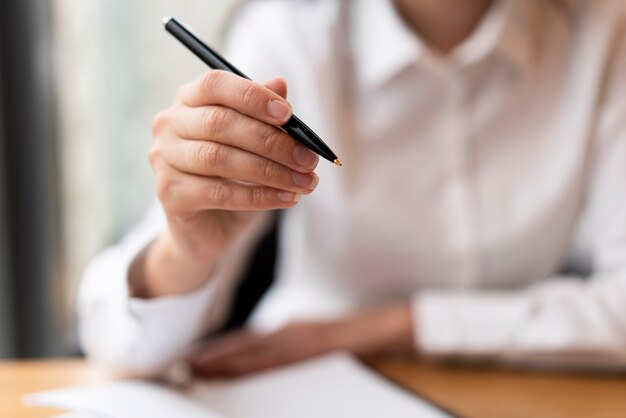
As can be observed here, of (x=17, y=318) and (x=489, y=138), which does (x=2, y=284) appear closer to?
(x=17, y=318)

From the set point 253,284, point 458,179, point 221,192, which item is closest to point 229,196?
point 221,192

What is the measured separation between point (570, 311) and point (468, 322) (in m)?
0.11

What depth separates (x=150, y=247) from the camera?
70 centimetres

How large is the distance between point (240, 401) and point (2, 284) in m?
1.19

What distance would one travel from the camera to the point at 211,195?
0.53 meters

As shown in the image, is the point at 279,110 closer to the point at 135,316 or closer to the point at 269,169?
the point at 269,169

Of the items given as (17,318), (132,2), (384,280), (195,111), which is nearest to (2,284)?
(17,318)

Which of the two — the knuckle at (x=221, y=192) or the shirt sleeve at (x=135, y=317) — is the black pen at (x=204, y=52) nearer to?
the knuckle at (x=221, y=192)

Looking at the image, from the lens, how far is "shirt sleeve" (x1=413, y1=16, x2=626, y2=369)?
0.74 meters

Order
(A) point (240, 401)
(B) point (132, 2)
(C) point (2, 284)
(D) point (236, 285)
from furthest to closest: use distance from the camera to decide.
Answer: (B) point (132, 2) → (C) point (2, 284) → (D) point (236, 285) → (A) point (240, 401)

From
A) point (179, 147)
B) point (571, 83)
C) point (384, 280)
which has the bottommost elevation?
point (384, 280)

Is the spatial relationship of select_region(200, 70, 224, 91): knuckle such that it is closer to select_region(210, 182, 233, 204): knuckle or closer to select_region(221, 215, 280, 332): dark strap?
select_region(210, 182, 233, 204): knuckle

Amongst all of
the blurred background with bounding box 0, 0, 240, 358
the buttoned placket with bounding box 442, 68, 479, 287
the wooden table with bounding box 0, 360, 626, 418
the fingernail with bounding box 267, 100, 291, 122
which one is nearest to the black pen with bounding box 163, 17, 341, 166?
the fingernail with bounding box 267, 100, 291, 122

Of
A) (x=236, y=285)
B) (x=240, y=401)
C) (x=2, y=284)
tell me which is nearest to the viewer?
(x=240, y=401)
